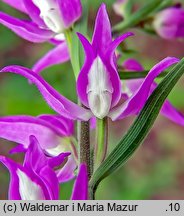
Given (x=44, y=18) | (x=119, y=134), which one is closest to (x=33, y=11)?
(x=44, y=18)

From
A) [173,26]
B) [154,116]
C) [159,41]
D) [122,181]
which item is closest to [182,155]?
[122,181]

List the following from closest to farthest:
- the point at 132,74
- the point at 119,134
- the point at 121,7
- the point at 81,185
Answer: the point at 81,185 → the point at 132,74 → the point at 121,7 → the point at 119,134

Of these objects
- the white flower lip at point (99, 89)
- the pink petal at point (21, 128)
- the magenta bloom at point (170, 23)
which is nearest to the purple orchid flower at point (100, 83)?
the white flower lip at point (99, 89)

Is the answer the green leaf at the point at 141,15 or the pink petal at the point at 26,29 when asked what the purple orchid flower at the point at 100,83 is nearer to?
the pink petal at the point at 26,29

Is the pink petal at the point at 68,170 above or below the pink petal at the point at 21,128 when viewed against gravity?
below

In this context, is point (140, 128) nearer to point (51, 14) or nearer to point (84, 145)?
point (84, 145)

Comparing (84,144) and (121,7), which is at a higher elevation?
(121,7)

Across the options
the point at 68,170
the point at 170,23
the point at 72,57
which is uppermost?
the point at 170,23

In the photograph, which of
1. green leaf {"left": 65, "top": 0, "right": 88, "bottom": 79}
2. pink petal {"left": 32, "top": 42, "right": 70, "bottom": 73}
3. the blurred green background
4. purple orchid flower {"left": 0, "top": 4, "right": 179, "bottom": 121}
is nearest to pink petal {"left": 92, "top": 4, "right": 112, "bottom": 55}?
purple orchid flower {"left": 0, "top": 4, "right": 179, "bottom": 121}
